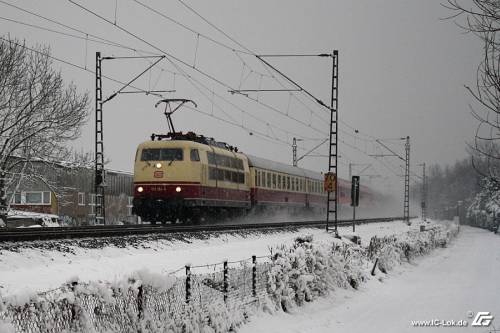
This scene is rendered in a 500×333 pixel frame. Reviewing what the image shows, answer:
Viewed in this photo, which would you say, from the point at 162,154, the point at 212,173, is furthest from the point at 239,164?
the point at 162,154

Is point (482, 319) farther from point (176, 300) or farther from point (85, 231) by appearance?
point (85, 231)

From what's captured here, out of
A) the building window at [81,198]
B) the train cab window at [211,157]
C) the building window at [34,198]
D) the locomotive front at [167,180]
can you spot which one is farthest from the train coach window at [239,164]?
the building window at [81,198]

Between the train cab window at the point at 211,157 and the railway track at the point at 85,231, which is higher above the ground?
the train cab window at the point at 211,157

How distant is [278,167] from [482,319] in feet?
89.2

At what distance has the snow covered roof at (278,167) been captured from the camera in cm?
3512

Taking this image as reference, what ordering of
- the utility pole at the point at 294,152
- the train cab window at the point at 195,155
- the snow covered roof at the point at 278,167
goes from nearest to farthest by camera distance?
the train cab window at the point at 195,155
the snow covered roof at the point at 278,167
the utility pole at the point at 294,152

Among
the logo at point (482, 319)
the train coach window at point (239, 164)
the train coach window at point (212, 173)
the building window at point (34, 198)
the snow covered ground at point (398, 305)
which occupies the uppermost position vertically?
the train coach window at point (239, 164)

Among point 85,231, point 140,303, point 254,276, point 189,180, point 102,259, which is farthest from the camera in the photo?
point 189,180

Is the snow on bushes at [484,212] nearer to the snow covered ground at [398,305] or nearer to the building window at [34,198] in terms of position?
the building window at [34,198]

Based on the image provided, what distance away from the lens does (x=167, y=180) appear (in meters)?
Result: 26.3

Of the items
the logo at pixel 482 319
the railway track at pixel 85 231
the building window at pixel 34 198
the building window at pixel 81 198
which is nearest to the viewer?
the logo at pixel 482 319

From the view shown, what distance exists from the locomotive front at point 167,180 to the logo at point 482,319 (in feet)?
46.8

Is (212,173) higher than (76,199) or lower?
higher

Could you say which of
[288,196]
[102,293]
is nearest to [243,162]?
[288,196]
